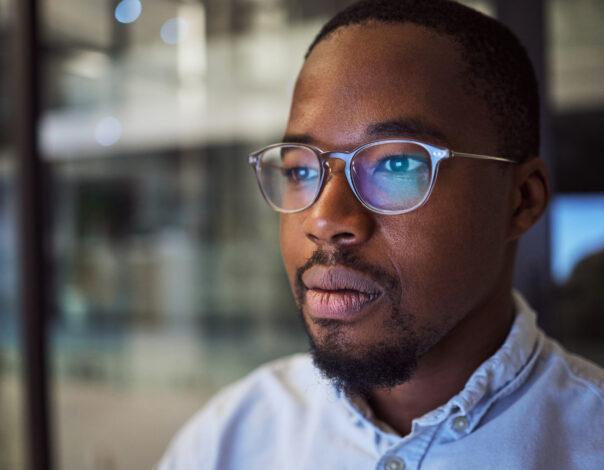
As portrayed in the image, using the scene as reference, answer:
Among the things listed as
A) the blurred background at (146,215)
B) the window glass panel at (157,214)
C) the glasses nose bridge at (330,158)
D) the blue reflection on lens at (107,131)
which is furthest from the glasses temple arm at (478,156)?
the blue reflection on lens at (107,131)

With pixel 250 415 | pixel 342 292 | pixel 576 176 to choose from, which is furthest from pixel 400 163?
pixel 576 176

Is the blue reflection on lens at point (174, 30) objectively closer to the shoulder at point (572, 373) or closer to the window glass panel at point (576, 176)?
the window glass panel at point (576, 176)

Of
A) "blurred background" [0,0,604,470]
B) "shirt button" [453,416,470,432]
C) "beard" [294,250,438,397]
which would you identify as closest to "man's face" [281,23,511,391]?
"beard" [294,250,438,397]

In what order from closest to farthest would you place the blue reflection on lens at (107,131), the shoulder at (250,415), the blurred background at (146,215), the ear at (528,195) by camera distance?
1. the ear at (528,195)
2. the shoulder at (250,415)
3. the blurred background at (146,215)
4. the blue reflection on lens at (107,131)

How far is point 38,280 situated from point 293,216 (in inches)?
66.2

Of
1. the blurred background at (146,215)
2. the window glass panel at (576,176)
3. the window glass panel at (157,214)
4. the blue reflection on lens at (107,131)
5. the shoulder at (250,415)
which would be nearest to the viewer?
the shoulder at (250,415)

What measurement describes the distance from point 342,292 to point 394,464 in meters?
0.28

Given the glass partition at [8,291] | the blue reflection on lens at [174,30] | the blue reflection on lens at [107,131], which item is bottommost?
the glass partition at [8,291]

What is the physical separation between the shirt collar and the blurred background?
101cm

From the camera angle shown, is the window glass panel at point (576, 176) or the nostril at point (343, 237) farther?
the window glass panel at point (576, 176)

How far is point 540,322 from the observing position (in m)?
1.51

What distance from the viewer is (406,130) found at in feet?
2.49

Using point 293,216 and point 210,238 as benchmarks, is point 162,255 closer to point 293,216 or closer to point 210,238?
point 210,238

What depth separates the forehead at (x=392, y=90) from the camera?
0.77 metres
